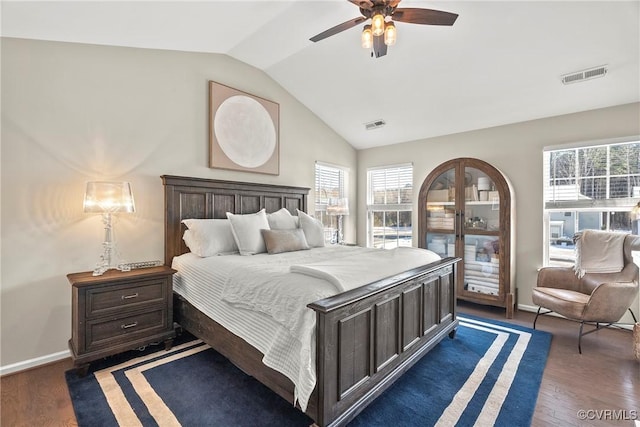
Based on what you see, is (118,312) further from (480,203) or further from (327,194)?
(480,203)

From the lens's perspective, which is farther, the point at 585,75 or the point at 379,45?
the point at 585,75

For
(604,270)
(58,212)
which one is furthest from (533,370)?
(58,212)

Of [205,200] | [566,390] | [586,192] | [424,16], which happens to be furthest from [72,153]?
[586,192]

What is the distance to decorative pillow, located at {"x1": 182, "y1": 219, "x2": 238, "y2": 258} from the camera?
293 centimetres

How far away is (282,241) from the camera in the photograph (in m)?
3.15

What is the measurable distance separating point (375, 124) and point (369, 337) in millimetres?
3555

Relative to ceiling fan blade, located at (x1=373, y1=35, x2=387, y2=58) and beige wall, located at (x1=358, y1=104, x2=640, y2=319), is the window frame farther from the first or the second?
ceiling fan blade, located at (x1=373, y1=35, x2=387, y2=58)

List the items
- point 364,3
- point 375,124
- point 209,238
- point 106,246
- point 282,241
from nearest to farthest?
point 364,3, point 106,246, point 209,238, point 282,241, point 375,124

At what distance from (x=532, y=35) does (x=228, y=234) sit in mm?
3433

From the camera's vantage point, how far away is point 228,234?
3.13 metres

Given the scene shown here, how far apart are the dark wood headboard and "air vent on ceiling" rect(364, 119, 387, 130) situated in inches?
66.2

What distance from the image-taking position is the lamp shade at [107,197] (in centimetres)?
248

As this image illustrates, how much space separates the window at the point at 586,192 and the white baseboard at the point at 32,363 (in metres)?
5.28

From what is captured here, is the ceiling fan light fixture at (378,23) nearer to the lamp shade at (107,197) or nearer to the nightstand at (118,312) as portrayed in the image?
the lamp shade at (107,197)
